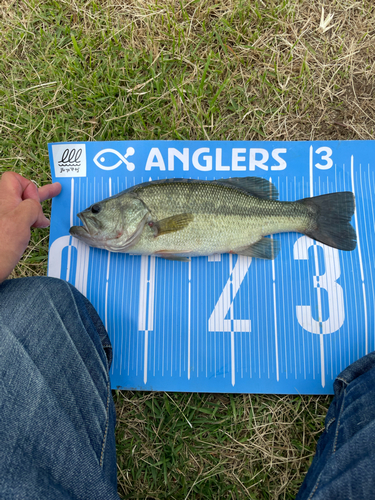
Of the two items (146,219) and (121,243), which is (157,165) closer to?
(146,219)

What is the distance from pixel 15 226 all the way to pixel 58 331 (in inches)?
26.4

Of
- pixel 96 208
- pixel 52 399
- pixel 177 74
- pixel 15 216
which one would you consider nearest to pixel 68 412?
pixel 52 399

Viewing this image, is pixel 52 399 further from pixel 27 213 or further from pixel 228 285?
pixel 228 285

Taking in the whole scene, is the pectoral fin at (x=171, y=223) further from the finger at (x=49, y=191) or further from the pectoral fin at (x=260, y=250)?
the finger at (x=49, y=191)

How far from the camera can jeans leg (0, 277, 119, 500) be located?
144cm

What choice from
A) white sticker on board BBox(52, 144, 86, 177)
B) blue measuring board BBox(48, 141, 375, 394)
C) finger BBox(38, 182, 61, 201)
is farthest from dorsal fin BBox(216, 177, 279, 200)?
finger BBox(38, 182, 61, 201)

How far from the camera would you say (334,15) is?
257 centimetres

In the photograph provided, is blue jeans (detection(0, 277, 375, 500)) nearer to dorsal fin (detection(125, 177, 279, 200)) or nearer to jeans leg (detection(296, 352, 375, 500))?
jeans leg (detection(296, 352, 375, 500))

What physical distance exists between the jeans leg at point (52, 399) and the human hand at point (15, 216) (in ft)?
0.74

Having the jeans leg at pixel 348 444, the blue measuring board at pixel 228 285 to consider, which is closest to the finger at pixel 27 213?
the blue measuring board at pixel 228 285

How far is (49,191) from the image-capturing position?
7.97ft

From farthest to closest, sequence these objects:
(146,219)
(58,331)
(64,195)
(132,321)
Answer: (64,195), (132,321), (146,219), (58,331)

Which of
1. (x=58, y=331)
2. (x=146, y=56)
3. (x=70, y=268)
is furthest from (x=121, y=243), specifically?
(x=146, y=56)

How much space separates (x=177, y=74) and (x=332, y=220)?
166 cm
